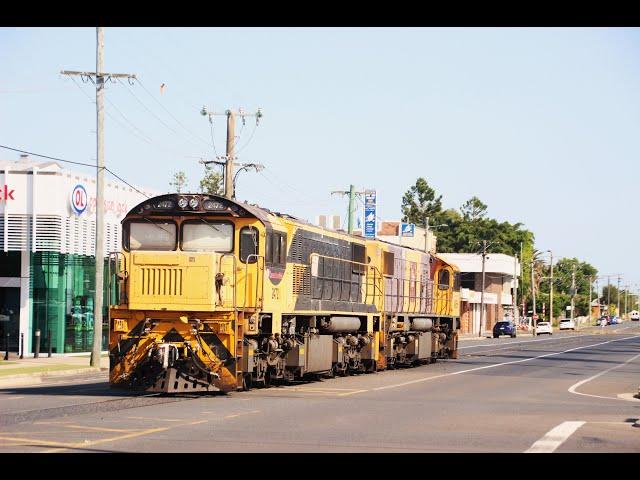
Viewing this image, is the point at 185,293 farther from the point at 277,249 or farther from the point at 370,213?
the point at 370,213

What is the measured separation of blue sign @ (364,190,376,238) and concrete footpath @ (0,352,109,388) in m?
30.2

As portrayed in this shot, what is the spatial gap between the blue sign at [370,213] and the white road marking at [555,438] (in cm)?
5176

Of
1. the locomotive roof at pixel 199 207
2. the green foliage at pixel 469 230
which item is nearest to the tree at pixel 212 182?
the locomotive roof at pixel 199 207

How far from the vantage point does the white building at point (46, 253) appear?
4147 centimetres

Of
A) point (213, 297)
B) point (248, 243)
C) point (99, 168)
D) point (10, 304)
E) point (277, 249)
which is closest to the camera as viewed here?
point (213, 297)

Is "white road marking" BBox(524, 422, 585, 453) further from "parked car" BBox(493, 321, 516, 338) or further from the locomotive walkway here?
"parked car" BBox(493, 321, 516, 338)

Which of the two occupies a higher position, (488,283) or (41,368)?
(488,283)

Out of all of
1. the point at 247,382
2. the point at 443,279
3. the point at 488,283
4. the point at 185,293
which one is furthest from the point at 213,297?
the point at 488,283

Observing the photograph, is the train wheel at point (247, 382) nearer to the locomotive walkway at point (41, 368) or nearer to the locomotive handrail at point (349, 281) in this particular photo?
the locomotive handrail at point (349, 281)

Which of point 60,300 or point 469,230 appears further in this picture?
point 469,230

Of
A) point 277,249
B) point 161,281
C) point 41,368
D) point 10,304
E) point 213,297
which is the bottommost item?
point 41,368

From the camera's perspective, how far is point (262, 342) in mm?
24562

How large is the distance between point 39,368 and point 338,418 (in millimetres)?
18139

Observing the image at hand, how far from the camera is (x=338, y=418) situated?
18.0 m
